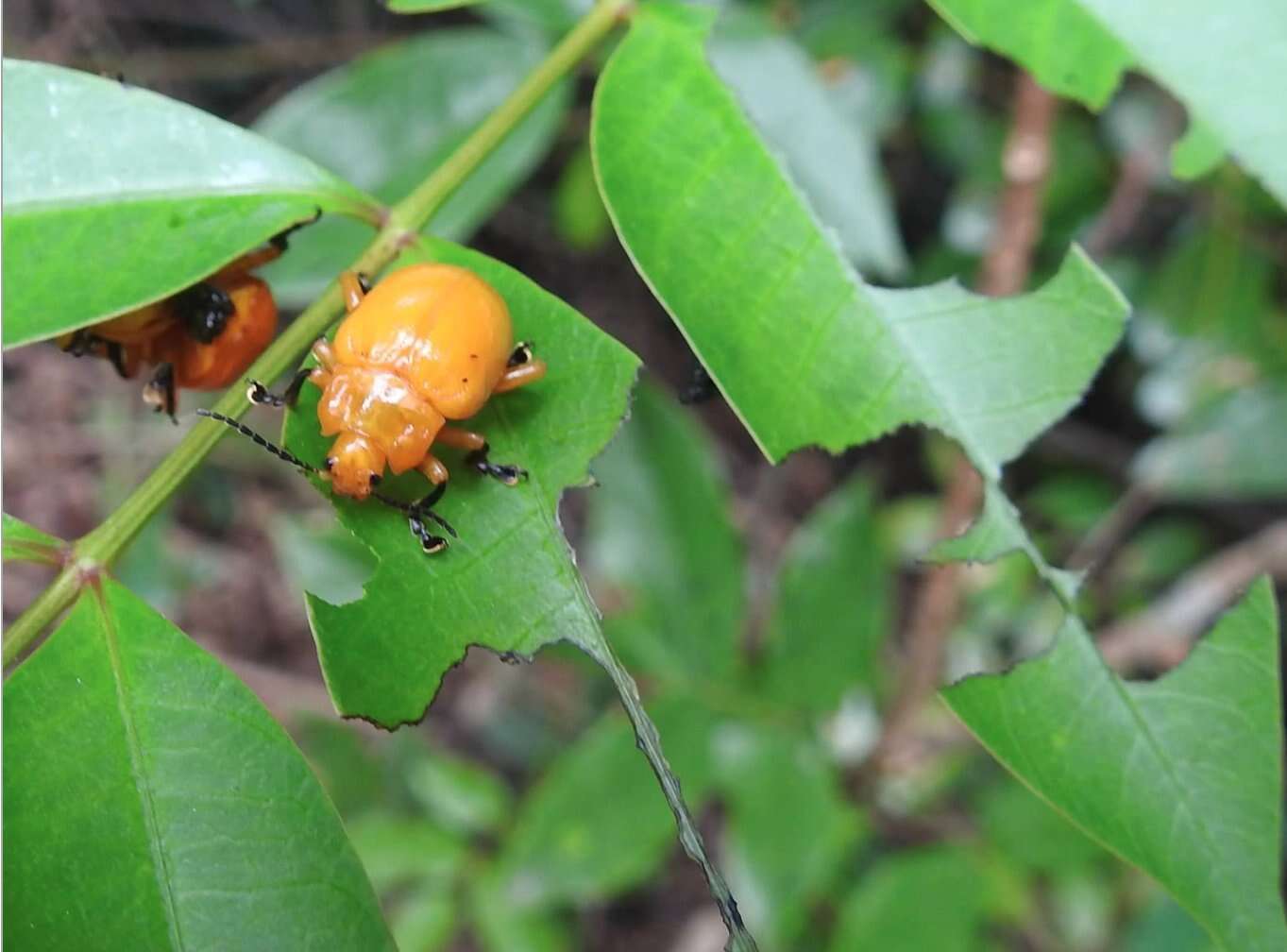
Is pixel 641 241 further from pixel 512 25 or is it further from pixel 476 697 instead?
pixel 476 697

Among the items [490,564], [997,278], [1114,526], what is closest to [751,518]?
[1114,526]

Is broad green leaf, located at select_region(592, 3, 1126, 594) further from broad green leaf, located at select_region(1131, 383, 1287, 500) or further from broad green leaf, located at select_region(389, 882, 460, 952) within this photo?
broad green leaf, located at select_region(389, 882, 460, 952)

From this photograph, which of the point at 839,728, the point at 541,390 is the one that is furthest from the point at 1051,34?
the point at 839,728

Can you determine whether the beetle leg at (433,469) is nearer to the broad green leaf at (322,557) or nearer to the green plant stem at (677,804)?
the green plant stem at (677,804)

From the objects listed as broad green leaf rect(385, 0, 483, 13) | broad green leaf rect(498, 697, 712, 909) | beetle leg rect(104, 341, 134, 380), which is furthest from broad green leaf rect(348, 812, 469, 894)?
broad green leaf rect(385, 0, 483, 13)

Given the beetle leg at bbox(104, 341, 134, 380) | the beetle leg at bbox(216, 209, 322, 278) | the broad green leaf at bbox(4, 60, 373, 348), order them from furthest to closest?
the beetle leg at bbox(104, 341, 134, 380) → the beetle leg at bbox(216, 209, 322, 278) → the broad green leaf at bbox(4, 60, 373, 348)

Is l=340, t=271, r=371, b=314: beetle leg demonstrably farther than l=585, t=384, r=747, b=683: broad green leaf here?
No
